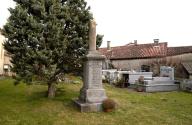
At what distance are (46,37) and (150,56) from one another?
70.7ft

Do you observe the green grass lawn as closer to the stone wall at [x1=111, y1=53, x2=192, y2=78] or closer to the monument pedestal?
the monument pedestal

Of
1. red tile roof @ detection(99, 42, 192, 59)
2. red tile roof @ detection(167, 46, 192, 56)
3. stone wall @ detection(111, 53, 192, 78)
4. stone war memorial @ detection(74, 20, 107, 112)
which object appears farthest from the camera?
red tile roof @ detection(99, 42, 192, 59)

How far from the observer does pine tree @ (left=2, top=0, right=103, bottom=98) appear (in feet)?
48.7

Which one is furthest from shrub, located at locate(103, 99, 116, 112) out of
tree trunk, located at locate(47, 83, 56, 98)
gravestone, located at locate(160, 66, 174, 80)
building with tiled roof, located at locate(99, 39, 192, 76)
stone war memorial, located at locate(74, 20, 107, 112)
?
building with tiled roof, located at locate(99, 39, 192, 76)

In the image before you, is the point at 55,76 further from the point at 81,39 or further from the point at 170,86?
the point at 170,86

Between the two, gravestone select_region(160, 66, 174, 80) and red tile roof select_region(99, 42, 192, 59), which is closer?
gravestone select_region(160, 66, 174, 80)

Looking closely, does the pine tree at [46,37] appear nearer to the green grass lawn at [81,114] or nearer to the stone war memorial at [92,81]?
the green grass lawn at [81,114]

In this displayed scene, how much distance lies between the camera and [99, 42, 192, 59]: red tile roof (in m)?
33.6

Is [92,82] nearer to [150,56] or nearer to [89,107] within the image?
[89,107]

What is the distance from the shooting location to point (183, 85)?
24.2 meters

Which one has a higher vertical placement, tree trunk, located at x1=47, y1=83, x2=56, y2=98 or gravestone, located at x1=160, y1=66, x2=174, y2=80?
gravestone, located at x1=160, y1=66, x2=174, y2=80

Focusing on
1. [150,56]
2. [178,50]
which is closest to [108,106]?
[150,56]

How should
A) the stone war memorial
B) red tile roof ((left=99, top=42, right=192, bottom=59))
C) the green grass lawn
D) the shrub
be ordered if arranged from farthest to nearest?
red tile roof ((left=99, top=42, right=192, bottom=59)), the stone war memorial, the shrub, the green grass lawn

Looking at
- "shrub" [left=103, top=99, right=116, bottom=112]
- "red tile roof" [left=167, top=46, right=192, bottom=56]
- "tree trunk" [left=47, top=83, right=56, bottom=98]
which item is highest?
"red tile roof" [left=167, top=46, right=192, bottom=56]
